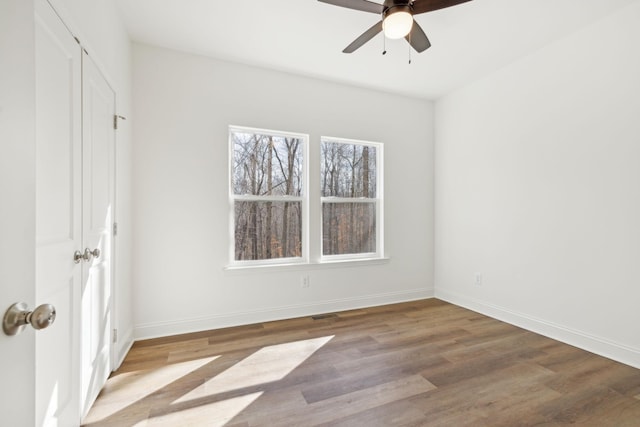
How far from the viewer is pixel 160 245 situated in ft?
9.22

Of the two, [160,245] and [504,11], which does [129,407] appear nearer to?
[160,245]

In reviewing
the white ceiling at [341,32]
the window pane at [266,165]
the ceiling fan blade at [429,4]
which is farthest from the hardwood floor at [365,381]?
the white ceiling at [341,32]

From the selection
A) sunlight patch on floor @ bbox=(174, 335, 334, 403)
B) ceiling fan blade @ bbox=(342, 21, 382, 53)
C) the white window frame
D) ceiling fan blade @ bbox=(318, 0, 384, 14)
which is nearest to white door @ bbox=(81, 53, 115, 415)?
sunlight patch on floor @ bbox=(174, 335, 334, 403)

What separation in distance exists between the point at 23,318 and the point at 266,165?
2.73 m

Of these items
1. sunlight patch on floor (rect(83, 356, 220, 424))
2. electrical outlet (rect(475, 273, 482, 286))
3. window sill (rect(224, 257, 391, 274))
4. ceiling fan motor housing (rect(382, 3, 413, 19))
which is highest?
ceiling fan motor housing (rect(382, 3, 413, 19))

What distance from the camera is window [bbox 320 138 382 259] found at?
3.59m

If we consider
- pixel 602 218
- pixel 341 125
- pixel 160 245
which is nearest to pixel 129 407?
pixel 160 245

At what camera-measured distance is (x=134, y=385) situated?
6.62 feet

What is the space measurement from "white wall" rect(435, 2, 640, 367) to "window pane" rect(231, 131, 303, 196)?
2.14 m

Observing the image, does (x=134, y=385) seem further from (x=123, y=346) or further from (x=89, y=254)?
(x=89, y=254)

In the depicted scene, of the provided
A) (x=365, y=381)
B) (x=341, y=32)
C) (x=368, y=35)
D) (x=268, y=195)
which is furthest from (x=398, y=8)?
(x=365, y=381)

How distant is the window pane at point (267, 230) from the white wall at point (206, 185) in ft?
0.59

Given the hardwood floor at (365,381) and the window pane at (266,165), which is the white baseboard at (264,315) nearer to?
the hardwood floor at (365,381)

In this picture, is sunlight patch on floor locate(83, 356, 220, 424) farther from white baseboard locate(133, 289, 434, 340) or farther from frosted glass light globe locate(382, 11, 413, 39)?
frosted glass light globe locate(382, 11, 413, 39)
